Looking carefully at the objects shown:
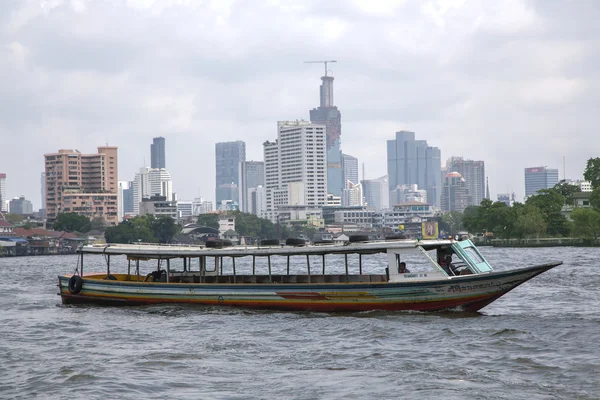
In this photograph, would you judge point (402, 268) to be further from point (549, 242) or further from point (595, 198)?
point (549, 242)

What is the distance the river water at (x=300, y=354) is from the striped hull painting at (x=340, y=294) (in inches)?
15.0

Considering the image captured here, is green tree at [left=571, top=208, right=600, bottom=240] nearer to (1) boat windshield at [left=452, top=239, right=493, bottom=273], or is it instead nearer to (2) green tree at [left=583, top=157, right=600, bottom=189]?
(2) green tree at [left=583, top=157, right=600, bottom=189]

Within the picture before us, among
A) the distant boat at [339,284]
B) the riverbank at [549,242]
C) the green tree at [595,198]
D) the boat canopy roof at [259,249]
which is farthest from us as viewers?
the green tree at [595,198]

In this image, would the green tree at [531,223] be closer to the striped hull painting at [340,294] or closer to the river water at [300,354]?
the river water at [300,354]

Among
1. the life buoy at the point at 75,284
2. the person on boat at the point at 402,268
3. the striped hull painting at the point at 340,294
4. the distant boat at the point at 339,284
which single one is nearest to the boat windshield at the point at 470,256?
the distant boat at the point at 339,284

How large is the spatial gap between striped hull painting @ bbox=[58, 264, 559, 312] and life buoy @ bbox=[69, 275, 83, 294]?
1344 millimetres

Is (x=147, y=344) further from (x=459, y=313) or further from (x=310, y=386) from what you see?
(x=459, y=313)

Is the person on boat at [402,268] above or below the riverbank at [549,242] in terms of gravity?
above

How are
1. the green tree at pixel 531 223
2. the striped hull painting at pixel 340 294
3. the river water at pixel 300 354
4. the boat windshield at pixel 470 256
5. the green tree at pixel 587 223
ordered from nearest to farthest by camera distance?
the river water at pixel 300 354
the striped hull painting at pixel 340 294
the boat windshield at pixel 470 256
the green tree at pixel 587 223
the green tree at pixel 531 223

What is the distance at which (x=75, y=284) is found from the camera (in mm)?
35594

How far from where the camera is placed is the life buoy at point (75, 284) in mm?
35562

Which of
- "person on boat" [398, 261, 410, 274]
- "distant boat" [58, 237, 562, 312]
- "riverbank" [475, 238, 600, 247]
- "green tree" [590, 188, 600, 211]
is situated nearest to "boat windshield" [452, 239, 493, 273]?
"distant boat" [58, 237, 562, 312]

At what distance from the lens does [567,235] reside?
4892 inches

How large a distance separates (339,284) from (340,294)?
364mm
